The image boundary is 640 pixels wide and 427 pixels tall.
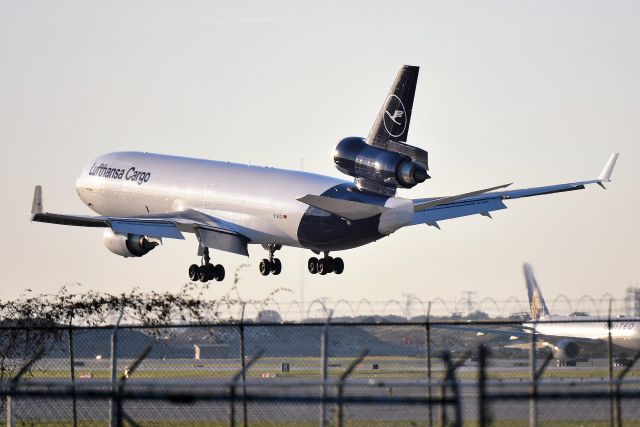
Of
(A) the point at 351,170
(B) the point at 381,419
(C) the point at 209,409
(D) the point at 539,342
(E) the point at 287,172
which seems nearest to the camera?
(B) the point at 381,419

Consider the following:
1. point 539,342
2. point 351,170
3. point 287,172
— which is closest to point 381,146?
point 351,170

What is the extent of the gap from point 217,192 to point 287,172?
14.6 ft

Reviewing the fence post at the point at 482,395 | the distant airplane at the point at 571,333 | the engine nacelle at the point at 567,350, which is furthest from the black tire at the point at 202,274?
the fence post at the point at 482,395

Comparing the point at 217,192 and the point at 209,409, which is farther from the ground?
the point at 217,192

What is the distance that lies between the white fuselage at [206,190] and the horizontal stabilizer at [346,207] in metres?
0.99

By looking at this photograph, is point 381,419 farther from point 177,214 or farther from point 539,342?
point 539,342

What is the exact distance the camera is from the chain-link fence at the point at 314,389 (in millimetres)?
21734

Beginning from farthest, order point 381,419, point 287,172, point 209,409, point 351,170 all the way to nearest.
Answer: point 287,172 < point 351,170 < point 209,409 < point 381,419

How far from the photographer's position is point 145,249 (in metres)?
68.3

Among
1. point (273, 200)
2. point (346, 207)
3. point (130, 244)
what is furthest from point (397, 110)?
point (130, 244)

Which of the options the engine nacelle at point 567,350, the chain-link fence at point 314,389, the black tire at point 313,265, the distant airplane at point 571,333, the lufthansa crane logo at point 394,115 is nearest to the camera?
the chain-link fence at point 314,389

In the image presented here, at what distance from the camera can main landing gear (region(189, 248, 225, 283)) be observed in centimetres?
6769

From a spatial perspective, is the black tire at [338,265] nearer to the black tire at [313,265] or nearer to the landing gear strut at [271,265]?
the black tire at [313,265]

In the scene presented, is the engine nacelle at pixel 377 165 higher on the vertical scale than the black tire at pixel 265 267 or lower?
higher
